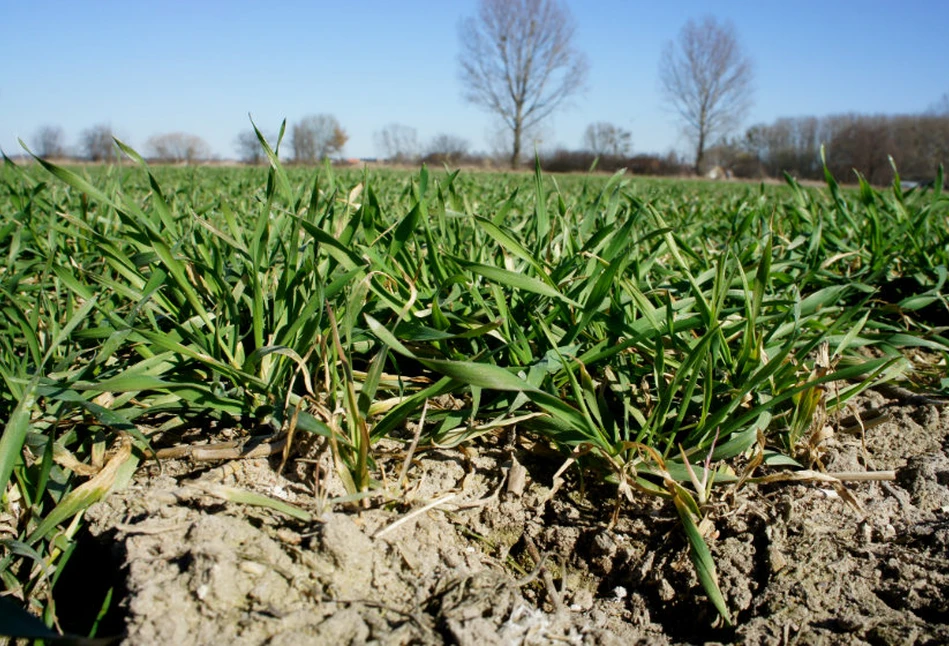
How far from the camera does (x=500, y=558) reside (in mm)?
1273

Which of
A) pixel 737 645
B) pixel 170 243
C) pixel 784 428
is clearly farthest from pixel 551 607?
pixel 170 243

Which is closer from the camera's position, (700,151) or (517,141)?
(517,141)

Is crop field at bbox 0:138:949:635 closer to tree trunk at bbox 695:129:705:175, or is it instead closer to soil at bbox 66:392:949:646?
soil at bbox 66:392:949:646

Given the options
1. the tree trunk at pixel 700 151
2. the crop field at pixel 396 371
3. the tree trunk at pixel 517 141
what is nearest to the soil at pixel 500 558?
the crop field at pixel 396 371

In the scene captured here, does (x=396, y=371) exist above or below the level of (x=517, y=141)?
below

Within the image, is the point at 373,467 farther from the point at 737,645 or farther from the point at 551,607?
the point at 737,645

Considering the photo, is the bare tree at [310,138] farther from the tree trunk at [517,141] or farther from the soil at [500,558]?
the soil at [500,558]

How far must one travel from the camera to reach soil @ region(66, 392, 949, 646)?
1015 mm

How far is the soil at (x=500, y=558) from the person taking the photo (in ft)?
3.33

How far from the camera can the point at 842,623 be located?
1.06m

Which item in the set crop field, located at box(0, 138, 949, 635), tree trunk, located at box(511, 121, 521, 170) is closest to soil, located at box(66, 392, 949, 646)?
crop field, located at box(0, 138, 949, 635)

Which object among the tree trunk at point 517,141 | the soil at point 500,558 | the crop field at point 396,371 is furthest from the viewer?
the tree trunk at point 517,141

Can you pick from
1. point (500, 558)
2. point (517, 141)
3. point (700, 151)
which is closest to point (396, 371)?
point (500, 558)

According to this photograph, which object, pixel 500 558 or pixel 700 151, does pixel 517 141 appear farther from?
pixel 500 558
